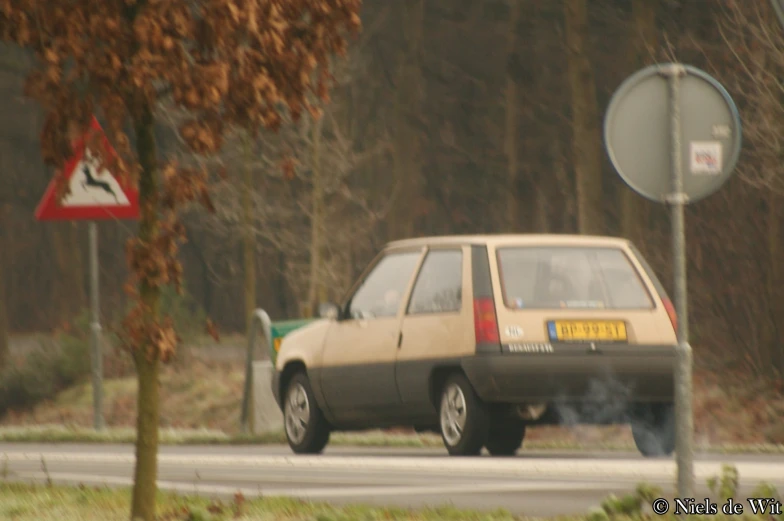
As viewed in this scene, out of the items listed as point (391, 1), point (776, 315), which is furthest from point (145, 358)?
point (391, 1)

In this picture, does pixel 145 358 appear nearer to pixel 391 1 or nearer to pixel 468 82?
pixel 391 1

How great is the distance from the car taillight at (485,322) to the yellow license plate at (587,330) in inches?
16.5

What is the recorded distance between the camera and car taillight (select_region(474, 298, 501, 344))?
13.9 metres

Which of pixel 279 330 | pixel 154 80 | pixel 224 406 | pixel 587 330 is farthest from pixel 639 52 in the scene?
pixel 154 80

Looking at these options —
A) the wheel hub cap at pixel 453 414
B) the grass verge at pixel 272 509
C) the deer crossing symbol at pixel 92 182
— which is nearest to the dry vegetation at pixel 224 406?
the deer crossing symbol at pixel 92 182

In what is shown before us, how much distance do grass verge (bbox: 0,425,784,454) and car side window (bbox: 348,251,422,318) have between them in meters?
1.79

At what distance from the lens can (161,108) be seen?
84.8ft

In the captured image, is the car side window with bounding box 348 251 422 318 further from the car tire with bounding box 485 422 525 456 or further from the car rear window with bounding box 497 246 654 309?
the car tire with bounding box 485 422 525 456

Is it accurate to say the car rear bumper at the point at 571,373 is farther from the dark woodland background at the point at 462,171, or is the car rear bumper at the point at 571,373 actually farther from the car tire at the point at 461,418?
the dark woodland background at the point at 462,171

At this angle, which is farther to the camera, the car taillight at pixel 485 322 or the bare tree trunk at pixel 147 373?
the car taillight at pixel 485 322

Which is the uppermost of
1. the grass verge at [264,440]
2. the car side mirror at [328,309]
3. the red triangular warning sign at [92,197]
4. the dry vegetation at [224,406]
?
the red triangular warning sign at [92,197]

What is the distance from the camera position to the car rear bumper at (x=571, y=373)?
1376cm

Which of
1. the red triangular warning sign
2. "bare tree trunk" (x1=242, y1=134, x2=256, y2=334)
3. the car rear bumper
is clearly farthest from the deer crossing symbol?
"bare tree trunk" (x1=242, y1=134, x2=256, y2=334)

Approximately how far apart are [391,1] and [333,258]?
1187 centimetres
